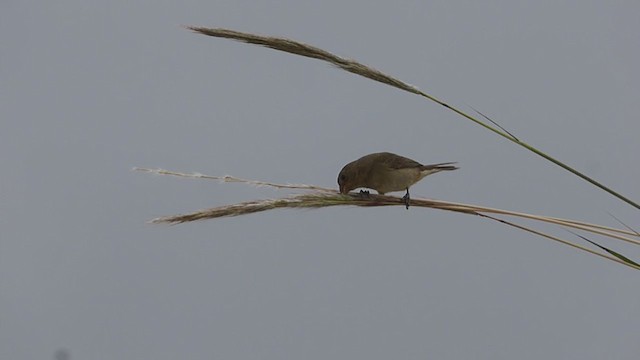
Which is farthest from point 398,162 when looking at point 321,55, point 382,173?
point 321,55

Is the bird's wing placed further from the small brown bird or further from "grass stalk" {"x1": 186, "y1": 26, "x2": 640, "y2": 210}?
"grass stalk" {"x1": 186, "y1": 26, "x2": 640, "y2": 210}

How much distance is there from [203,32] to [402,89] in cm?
57

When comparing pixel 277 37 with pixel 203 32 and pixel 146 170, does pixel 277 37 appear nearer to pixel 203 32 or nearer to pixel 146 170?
pixel 203 32

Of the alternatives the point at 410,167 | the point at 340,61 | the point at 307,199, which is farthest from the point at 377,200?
the point at 410,167

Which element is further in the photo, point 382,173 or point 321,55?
point 382,173

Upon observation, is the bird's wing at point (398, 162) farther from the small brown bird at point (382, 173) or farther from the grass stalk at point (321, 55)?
the grass stalk at point (321, 55)

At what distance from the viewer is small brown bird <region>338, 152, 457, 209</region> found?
5883 mm

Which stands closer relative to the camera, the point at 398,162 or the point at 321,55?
Answer: the point at 321,55

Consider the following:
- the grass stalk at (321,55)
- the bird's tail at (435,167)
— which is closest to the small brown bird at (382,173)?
the bird's tail at (435,167)

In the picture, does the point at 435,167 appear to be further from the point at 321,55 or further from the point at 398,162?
the point at 321,55

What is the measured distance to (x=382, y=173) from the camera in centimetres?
594

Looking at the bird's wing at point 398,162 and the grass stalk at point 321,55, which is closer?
the grass stalk at point 321,55

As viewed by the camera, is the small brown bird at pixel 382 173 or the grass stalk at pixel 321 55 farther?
the small brown bird at pixel 382 173

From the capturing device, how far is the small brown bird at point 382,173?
5883mm
